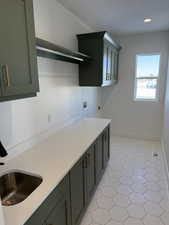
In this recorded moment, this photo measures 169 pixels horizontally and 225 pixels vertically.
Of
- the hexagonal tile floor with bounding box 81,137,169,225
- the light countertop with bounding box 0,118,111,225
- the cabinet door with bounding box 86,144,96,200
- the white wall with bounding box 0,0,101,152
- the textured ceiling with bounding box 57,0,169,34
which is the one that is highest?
the textured ceiling with bounding box 57,0,169,34

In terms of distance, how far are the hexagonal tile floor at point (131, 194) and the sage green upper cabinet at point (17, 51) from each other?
175 centimetres

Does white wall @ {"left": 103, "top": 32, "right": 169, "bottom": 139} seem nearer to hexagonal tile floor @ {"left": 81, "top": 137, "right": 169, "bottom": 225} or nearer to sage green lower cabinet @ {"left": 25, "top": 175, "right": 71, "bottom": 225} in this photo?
hexagonal tile floor @ {"left": 81, "top": 137, "right": 169, "bottom": 225}

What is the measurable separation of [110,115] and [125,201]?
2.75 metres

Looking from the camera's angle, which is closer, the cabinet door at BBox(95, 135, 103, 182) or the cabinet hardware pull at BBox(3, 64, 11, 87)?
the cabinet hardware pull at BBox(3, 64, 11, 87)

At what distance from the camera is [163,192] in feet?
8.00

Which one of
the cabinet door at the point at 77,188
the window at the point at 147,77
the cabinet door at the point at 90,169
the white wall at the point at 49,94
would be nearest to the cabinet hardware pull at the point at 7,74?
the white wall at the point at 49,94

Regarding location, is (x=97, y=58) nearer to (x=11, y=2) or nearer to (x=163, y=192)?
(x=11, y=2)

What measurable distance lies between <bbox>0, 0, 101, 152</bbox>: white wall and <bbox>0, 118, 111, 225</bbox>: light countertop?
191 millimetres

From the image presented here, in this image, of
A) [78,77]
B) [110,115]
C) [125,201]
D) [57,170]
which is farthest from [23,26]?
[110,115]

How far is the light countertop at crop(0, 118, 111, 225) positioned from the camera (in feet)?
3.21

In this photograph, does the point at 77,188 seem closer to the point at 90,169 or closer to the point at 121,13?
the point at 90,169

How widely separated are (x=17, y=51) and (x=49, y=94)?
107 cm

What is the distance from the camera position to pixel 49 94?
225cm

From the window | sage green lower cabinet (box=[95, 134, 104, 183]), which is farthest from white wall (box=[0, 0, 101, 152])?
the window
